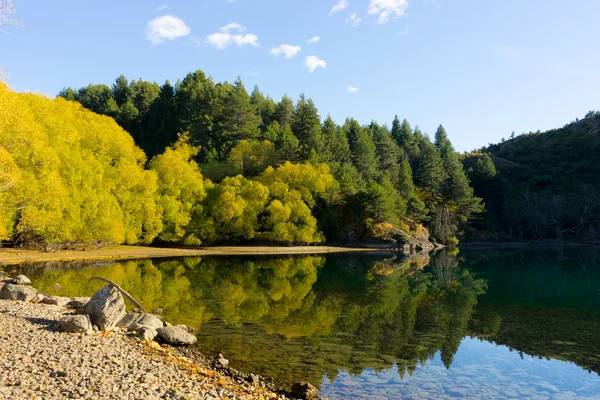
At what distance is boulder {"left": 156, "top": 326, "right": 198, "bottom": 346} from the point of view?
14.6 metres

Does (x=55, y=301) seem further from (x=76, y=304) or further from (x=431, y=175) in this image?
(x=431, y=175)

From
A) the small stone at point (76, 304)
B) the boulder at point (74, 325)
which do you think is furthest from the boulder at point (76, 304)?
the boulder at point (74, 325)

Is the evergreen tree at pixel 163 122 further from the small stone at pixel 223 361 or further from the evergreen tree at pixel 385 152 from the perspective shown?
the small stone at pixel 223 361

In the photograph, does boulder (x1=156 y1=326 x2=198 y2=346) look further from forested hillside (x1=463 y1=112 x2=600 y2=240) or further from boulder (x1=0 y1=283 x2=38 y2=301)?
forested hillside (x1=463 y1=112 x2=600 y2=240)

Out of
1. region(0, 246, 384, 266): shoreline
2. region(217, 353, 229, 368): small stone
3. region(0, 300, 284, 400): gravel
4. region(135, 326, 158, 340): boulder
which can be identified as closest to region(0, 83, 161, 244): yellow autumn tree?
region(0, 246, 384, 266): shoreline

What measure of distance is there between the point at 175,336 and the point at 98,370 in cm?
491

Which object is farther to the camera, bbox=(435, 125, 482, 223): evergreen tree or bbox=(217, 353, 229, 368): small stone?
bbox=(435, 125, 482, 223): evergreen tree

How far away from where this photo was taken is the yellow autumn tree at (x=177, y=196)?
60.7m

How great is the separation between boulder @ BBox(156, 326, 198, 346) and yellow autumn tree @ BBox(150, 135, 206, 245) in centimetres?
4678

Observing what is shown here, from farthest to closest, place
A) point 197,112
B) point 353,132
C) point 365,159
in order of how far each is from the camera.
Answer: point 353,132 → point 365,159 → point 197,112

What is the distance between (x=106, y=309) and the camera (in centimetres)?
1509

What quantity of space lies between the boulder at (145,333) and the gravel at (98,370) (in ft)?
1.63

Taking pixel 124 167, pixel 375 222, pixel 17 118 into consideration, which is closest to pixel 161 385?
pixel 17 118

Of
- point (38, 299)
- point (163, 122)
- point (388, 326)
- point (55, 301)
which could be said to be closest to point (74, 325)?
point (55, 301)
